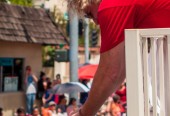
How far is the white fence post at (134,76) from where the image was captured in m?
1.71

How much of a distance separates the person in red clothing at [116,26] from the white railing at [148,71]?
0.34 ft

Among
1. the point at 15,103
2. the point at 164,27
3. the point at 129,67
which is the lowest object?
the point at 15,103

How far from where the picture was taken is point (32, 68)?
15.5 metres

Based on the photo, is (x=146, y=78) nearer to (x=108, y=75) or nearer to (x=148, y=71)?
(x=148, y=71)

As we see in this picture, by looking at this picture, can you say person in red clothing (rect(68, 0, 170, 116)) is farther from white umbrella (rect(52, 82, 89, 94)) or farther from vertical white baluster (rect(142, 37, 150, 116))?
white umbrella (rect(52, 82, 89, 94))

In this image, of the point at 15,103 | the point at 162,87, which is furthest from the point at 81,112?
the point at 15,103

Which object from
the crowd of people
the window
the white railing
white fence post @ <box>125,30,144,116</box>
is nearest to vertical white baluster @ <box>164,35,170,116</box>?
the white railing

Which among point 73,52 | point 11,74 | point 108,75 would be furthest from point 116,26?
point 11,74

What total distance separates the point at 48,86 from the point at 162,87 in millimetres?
13492

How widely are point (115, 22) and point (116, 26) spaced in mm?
14

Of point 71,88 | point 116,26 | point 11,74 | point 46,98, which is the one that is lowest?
point 46,98

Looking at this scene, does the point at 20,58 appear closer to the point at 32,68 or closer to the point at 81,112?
the point at 32,68

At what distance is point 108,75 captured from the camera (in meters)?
1.87

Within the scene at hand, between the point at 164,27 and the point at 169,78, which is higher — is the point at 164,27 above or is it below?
above
